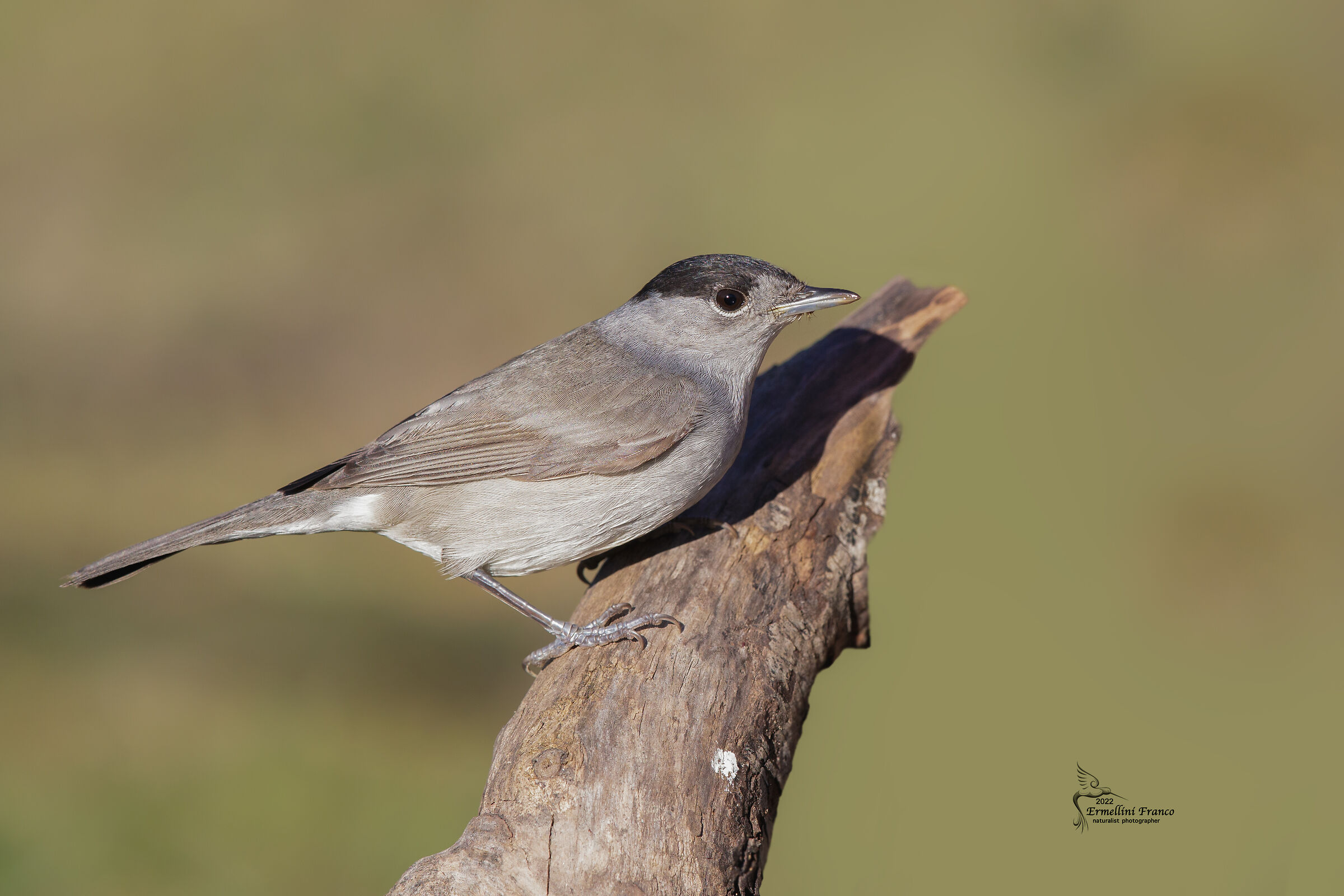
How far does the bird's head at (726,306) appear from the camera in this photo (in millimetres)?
3928

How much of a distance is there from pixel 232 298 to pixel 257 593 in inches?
127

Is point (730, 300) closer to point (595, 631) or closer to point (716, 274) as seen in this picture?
point (716, 274)

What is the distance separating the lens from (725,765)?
119 inches

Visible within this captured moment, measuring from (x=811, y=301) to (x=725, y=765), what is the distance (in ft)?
6.22

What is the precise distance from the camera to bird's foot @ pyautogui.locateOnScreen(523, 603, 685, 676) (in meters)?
3.46

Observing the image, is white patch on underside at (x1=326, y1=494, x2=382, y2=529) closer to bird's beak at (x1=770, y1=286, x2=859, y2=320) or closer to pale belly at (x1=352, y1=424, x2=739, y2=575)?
pale belly at (x1=352, y1=424, x2=739, y2=575)

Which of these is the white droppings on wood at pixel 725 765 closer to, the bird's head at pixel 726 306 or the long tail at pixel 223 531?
the bird's head at pixel 726 306

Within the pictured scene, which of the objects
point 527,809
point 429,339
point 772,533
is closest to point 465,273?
point 429,339

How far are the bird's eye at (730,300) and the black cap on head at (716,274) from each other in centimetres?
2

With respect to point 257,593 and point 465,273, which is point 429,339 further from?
point 257,593

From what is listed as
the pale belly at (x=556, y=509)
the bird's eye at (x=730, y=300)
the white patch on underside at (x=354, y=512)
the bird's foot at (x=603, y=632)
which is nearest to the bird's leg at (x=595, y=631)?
the bird's foot at (x=603, y=632)

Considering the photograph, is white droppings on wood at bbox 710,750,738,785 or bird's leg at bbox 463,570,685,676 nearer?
white droppings on wood at bbox 710,750,738,785

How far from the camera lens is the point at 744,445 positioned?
449 centimetres

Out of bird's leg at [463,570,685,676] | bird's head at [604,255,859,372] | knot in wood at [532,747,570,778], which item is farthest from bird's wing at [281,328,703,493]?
knot in wood at [532,747,570,778]
